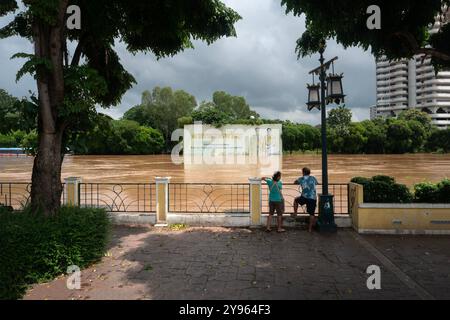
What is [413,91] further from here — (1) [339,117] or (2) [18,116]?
(2) [18,116]

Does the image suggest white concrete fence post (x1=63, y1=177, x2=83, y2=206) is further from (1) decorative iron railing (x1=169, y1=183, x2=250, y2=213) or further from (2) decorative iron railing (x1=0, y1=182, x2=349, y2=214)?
(1) decorative iron railing (x1=169, y1=183, x2=250, y2=213)

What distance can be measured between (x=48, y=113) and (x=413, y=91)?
13015 cm

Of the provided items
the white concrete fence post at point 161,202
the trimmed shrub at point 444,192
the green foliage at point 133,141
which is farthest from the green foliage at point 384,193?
the green foliage at point 133,141

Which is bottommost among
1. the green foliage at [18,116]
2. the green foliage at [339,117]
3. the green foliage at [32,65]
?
the green foliage at [18,116]

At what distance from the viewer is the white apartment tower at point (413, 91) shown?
108 m

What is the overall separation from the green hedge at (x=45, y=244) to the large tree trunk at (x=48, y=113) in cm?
38

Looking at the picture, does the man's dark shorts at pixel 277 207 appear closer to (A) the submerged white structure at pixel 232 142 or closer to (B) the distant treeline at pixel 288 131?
(A) the submerged white structure at pixel 232 142

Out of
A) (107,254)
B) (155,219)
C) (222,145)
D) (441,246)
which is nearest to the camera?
(107,254)

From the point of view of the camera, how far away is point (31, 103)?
20.7ft

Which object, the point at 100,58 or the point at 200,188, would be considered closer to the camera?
the point at 100,58

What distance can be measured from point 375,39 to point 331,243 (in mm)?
4411

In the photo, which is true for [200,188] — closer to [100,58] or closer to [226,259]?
[100,58]
